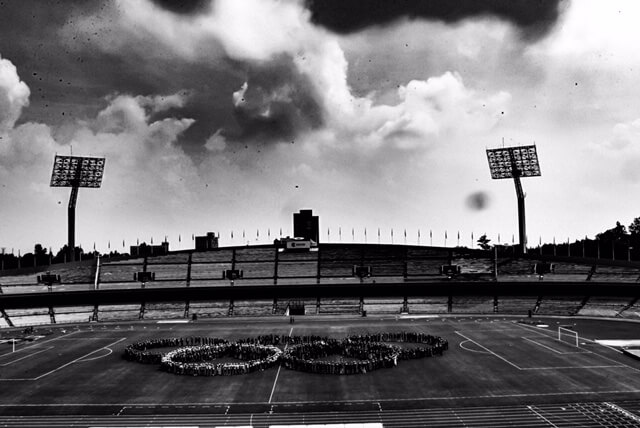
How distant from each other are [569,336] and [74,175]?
87.0m

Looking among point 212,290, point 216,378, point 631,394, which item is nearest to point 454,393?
point 631,394

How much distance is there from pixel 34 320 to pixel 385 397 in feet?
226

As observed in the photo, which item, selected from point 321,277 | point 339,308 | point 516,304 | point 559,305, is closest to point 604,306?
point 559,305

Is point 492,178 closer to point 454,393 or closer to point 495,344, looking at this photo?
point 495,344

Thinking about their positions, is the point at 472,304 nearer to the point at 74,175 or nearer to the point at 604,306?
the point at 604,306

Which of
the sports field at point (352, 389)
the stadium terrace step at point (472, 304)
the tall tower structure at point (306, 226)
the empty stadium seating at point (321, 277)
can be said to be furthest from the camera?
the tall tower structure at point (306, 226)

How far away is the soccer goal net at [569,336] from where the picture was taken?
57.5m

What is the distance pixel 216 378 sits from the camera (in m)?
43.8

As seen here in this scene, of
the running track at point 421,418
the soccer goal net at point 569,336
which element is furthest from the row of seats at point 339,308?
the running track at point 421,418

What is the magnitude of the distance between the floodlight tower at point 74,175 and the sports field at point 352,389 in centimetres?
4681

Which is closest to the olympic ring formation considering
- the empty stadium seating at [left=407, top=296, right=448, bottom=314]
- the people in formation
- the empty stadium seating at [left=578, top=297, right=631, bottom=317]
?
the people in formation

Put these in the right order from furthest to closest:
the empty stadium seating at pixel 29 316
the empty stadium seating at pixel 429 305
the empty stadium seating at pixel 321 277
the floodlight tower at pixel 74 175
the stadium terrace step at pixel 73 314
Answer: the floodlight tower at pixel 74 175
the empty stadium seating at pixel 429 305
the empty stadium seating at pixel 321 277
the stadium terrace step at pixel 73 314
the empty stadium seating at pixel 29 316

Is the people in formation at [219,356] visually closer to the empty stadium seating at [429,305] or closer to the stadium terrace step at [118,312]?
the stadium terrace step at [118,312]

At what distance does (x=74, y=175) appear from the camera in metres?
102
